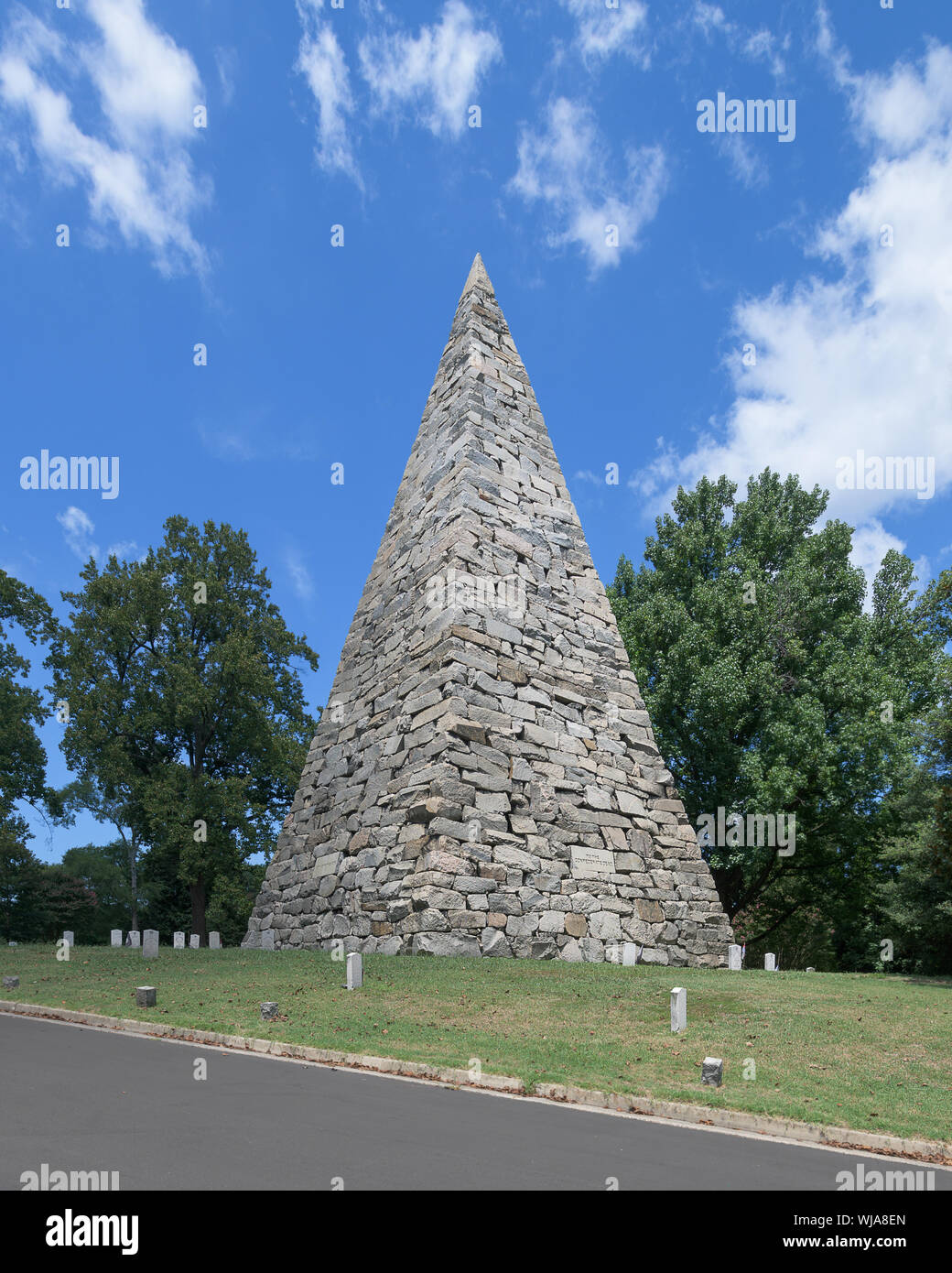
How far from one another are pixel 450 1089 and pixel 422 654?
37.1 ft

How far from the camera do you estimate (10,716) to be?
105ft

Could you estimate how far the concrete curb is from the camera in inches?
278

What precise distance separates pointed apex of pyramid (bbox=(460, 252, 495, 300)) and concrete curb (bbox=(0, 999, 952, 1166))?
21334 mm

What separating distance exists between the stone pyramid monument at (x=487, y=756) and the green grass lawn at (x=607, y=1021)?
1431 mm

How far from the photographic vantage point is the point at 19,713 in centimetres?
3225

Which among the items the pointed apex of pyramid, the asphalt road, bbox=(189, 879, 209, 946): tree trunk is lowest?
bbox=(189, 879, 209, 946): tree trunk

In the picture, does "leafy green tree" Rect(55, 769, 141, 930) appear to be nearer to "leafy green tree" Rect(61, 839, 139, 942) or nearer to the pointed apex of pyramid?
"leafy green tree" Rect(61, 839, 139, 942)

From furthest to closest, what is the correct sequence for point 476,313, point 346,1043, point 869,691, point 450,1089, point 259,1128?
1. point 869,691
2. point 476,313
3. point 346,1043
4. point 450,1089
5. point 259,1128

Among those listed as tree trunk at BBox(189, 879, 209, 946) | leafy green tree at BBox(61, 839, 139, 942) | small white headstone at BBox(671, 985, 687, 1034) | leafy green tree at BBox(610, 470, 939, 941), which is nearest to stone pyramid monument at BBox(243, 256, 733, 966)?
small white headstone at BBox(671, 985, 687, 1034)

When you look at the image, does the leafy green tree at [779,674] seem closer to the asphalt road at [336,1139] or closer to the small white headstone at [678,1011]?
the small white headstone at [678,1011]

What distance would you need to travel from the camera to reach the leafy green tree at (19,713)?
31781mm
